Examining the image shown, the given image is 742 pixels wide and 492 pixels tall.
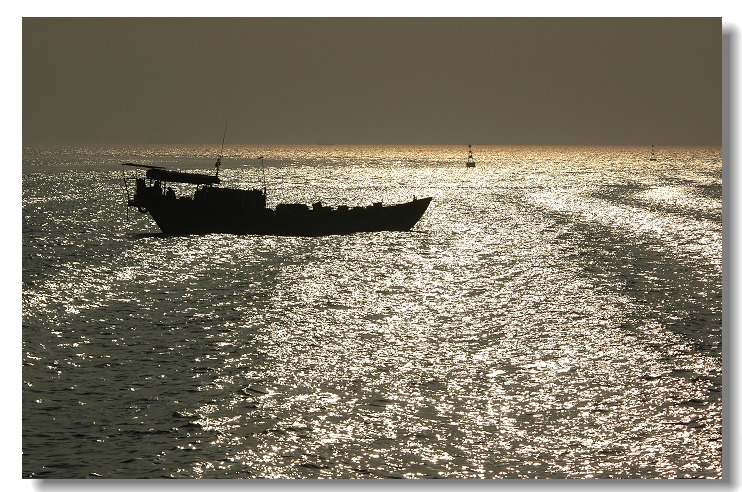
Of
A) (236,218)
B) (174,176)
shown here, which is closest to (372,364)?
(174,176)

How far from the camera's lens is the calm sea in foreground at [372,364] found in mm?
17641

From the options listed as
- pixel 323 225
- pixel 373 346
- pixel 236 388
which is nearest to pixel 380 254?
pixel 323 225

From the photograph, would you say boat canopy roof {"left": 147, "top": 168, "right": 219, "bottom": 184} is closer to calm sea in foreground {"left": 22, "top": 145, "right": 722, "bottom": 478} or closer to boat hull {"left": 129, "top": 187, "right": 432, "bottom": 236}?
calm sea in foreground {"left": 22, "top": 145, "right": 722, "bottom": 478}

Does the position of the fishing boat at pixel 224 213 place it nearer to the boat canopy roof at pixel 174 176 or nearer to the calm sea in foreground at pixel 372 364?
the boat canopy roof at pixel 174 176

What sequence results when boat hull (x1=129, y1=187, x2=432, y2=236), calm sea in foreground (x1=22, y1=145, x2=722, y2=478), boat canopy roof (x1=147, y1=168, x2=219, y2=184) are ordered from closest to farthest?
calm sea in foreground (x1=22, y1=145, x2=722, y2=478), boat canopy roof (x1=147, y1=168, x2=219, y2=184), boat hull (x1=129, y1=187, x2=432, y2=236)

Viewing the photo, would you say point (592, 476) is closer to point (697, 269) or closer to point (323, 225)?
point (697, 269)

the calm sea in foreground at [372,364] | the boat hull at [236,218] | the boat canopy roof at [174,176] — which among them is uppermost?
the boat canopy roof at [174,176]

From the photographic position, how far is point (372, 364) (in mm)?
25781

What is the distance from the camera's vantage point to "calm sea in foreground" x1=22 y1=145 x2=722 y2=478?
1764cm

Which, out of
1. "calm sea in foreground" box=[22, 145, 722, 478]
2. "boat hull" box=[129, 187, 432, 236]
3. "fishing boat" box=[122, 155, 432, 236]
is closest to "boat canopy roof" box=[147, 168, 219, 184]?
"calm sea in foreground" box=[22, 145, 722, 478]

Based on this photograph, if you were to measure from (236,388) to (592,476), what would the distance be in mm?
10651

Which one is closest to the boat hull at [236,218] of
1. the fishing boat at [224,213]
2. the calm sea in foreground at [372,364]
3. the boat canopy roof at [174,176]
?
the fishing boat at [224,213]

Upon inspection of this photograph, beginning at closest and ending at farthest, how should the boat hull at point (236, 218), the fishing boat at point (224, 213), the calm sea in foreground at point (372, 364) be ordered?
the calm sea in foreground at point (372, 364) → the fishing boat at point (224, 213) → the boat hull at point (236, 218)
